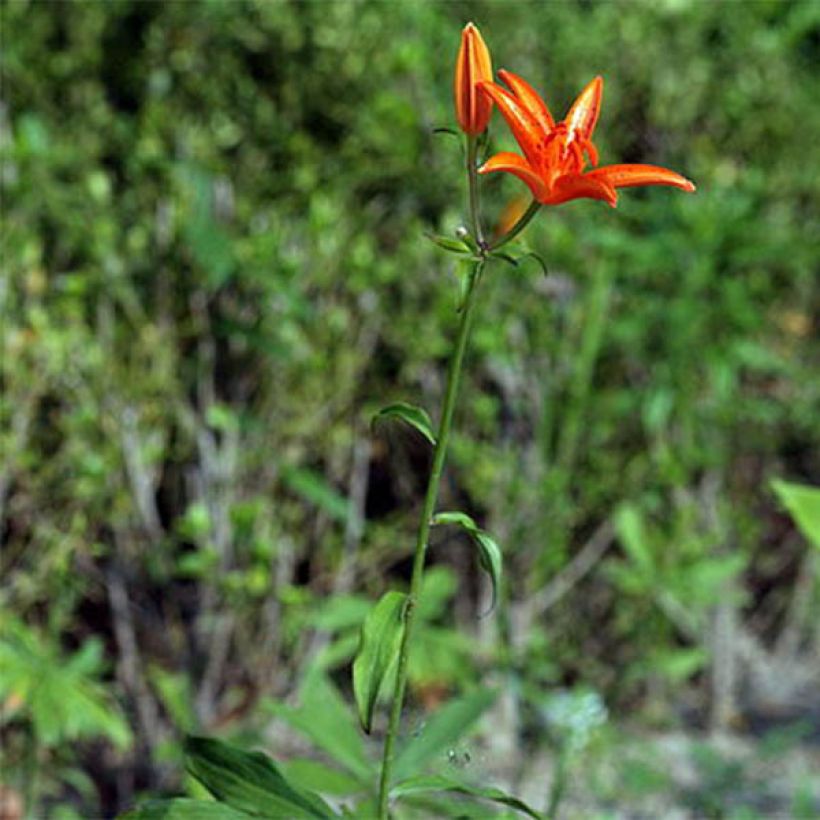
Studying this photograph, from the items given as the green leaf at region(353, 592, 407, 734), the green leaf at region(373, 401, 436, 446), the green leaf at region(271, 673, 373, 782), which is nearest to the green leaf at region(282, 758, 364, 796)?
the green leaf at region(271, 673, 373, 782)

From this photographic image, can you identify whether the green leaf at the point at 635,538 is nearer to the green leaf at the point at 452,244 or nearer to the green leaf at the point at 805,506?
the green leaf at the point at 805,506

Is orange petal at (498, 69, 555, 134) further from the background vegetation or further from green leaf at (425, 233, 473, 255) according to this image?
the background vegetation

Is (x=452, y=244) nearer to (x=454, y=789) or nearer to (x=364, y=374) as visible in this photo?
(x=454, y=789)

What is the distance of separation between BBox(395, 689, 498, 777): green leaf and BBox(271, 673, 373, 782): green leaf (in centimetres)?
6

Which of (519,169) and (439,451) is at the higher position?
(519,169)

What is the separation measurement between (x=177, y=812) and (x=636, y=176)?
77cm

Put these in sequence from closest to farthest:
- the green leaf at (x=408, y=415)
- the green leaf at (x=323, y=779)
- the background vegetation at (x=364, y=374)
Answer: the green leaf at (x=408, y=415), the green leaf at (x=323, y=779), the background vegetation at (x=364, y=374)

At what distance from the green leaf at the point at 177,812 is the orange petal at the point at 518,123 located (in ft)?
2.35

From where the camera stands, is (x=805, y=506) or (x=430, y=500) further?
(x=805, y=506)

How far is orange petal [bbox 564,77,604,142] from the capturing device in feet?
4.48

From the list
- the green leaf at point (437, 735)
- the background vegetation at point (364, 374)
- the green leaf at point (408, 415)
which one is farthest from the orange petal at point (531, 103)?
the background vegetation at point (364, 374)

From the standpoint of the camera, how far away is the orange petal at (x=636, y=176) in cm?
130

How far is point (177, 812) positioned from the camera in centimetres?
A: 147

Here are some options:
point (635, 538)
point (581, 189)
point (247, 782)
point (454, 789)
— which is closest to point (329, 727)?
point (247, 782)
